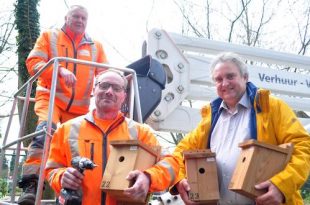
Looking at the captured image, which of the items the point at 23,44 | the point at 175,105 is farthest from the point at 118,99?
the point at 23,44

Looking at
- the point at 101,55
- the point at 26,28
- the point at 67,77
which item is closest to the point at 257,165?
the point at 67,77

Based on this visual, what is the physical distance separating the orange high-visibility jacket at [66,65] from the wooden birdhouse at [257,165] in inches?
81.2

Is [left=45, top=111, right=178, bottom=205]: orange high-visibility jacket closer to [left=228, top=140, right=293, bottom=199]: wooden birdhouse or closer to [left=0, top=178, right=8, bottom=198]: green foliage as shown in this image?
[left=228, top=140, right=293, bottom=199]: wooden birdhouse

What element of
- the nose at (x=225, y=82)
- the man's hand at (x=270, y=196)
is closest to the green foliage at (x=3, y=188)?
the nose at (x=225, y=82)

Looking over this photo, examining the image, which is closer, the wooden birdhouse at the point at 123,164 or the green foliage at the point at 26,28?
the wooden birdhouse at the point at 123,164

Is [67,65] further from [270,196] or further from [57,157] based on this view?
[270,196]

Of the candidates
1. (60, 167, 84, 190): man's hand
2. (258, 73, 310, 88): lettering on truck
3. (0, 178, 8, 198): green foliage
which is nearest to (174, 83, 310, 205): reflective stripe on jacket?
(60, 167, 84, 190): man's hand

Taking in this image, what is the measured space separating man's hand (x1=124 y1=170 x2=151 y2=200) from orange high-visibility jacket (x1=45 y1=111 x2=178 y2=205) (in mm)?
60

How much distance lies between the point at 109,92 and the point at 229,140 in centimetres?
91

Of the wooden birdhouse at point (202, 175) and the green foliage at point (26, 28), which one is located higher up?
the green foliage at point (26, 28)

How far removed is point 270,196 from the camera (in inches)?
105

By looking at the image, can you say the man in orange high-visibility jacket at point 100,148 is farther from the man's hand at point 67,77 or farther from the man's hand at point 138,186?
the man's hand at point 67,77

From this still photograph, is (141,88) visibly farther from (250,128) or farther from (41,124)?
(250,128)

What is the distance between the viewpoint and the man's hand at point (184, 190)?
3056 mm
